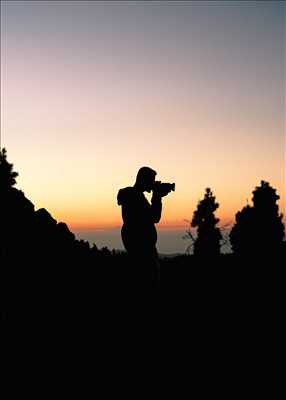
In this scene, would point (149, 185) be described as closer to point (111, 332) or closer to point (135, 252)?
point (135, 252)

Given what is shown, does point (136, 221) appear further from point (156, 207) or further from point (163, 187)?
point (163, 187)

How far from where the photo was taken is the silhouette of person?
6.93 m

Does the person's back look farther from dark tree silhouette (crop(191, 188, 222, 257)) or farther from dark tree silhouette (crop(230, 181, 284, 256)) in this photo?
dark tree silhouette (crop(191, 188, 222, 257))

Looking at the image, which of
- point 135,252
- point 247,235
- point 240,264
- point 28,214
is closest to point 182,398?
point 135,252

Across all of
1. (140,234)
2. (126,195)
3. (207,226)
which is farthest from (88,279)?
(207,226)

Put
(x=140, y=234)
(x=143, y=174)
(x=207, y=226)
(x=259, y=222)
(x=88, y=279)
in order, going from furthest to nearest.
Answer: (x=207, y=226)
(x=259, y=222)
(x=88, y=279)
(x=143, y=174)
(x=140, y=234)

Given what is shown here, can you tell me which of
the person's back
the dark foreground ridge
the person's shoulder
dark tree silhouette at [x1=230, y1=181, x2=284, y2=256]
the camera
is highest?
dark tree silhouette at [x1=230, y1=181, x2=284, y2=256]

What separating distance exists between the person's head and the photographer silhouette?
0.02 meters

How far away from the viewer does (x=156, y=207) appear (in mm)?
7102

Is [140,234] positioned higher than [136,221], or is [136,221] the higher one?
[136,221]

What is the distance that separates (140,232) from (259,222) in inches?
1507

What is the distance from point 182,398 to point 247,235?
38.8 meters

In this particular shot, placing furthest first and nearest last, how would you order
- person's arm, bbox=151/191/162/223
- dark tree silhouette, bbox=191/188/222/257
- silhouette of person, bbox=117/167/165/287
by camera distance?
1. dark tree silhouette, bbox=191/188/222/257
2. person's arm, bbox=151/191/162/223
3. silhouette of person, bbox=117/167/165/287

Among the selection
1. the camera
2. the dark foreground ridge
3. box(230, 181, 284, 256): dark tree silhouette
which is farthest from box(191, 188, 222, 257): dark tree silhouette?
the camera
